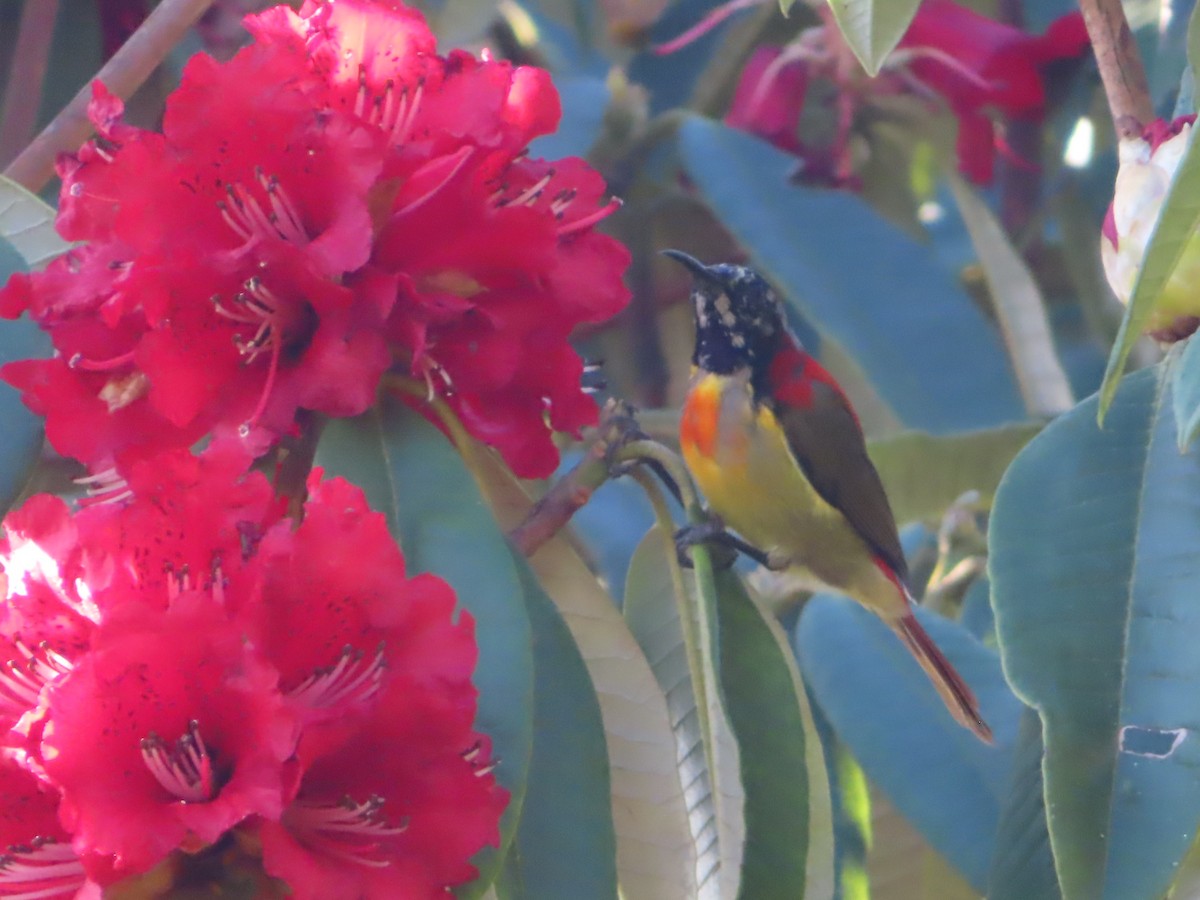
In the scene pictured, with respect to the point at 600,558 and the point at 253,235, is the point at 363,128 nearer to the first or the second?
the point at 253,235

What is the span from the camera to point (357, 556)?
73 cm

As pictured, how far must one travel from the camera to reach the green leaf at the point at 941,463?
5.43 feet

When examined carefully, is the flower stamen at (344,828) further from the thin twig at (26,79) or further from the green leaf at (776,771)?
the thin twig at (26,79)

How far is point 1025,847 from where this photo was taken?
3.48ft

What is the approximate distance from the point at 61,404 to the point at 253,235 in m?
0.15

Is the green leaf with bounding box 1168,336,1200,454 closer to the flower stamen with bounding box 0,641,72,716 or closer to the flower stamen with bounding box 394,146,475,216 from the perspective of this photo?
the flower stamen with bounding box 394,146,475,216

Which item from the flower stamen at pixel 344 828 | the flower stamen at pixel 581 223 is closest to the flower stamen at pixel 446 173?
the flower stamen at pixel 581 223

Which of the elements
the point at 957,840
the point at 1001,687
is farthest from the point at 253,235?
the point at 1001,687

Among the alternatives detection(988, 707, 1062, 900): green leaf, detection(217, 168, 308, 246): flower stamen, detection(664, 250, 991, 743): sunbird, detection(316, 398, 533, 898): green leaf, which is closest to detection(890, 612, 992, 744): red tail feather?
detection(988, 707, 1062, 900): green leaf

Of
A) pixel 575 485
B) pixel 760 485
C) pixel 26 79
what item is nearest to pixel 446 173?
pixel 575 485

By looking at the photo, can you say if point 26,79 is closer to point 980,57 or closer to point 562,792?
point 562,792

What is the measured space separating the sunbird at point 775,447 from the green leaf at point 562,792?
100 cm

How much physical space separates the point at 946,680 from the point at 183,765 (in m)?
0.86

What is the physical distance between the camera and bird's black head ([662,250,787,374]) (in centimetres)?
193
